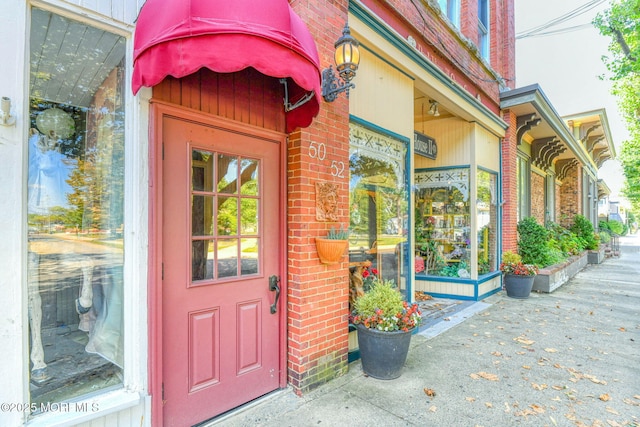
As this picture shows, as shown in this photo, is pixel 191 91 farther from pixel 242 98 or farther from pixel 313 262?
pixel 313 262

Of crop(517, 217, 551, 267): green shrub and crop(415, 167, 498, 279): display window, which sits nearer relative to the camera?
crop(415, 167, 498, 279): display window

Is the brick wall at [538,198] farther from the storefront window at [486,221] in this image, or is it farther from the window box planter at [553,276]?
the storefront window at [486,221]

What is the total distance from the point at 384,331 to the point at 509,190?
6415 mm

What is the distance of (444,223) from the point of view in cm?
725

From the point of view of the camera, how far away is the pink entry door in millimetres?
2432

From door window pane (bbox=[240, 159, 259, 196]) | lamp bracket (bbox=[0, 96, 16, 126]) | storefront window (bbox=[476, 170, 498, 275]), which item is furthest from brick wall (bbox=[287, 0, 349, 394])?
storefront window (bbox=[476, 170, 498, 275])

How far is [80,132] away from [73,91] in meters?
0.29

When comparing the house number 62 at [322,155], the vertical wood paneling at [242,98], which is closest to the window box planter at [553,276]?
the house number 62 at [322,155]

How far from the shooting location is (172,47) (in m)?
1.88

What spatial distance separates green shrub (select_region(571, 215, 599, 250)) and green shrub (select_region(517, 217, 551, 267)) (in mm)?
6695

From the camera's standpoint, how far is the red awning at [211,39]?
1.88m

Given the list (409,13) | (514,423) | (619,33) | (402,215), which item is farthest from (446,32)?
(619,33)

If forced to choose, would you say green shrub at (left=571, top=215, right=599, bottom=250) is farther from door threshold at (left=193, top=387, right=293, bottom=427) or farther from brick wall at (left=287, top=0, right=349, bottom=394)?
door threshold at (left=193, top=387, right=293, bottom=427)

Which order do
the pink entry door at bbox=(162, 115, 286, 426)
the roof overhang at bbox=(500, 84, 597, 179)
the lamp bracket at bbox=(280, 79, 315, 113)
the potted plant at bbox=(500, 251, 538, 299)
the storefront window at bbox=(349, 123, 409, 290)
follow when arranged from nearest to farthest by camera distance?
the pink entry door at bbox=(162, 115, 286, 426) < the lamp bracket at bbox=(280, 79, 315, 113) < the storefront window at bbox=(349, 123, 409, 290) < the potted plant at bbox=(500, 251, 538, 299) < the roof overhang at bbox=(500, 84, 597, 179)
